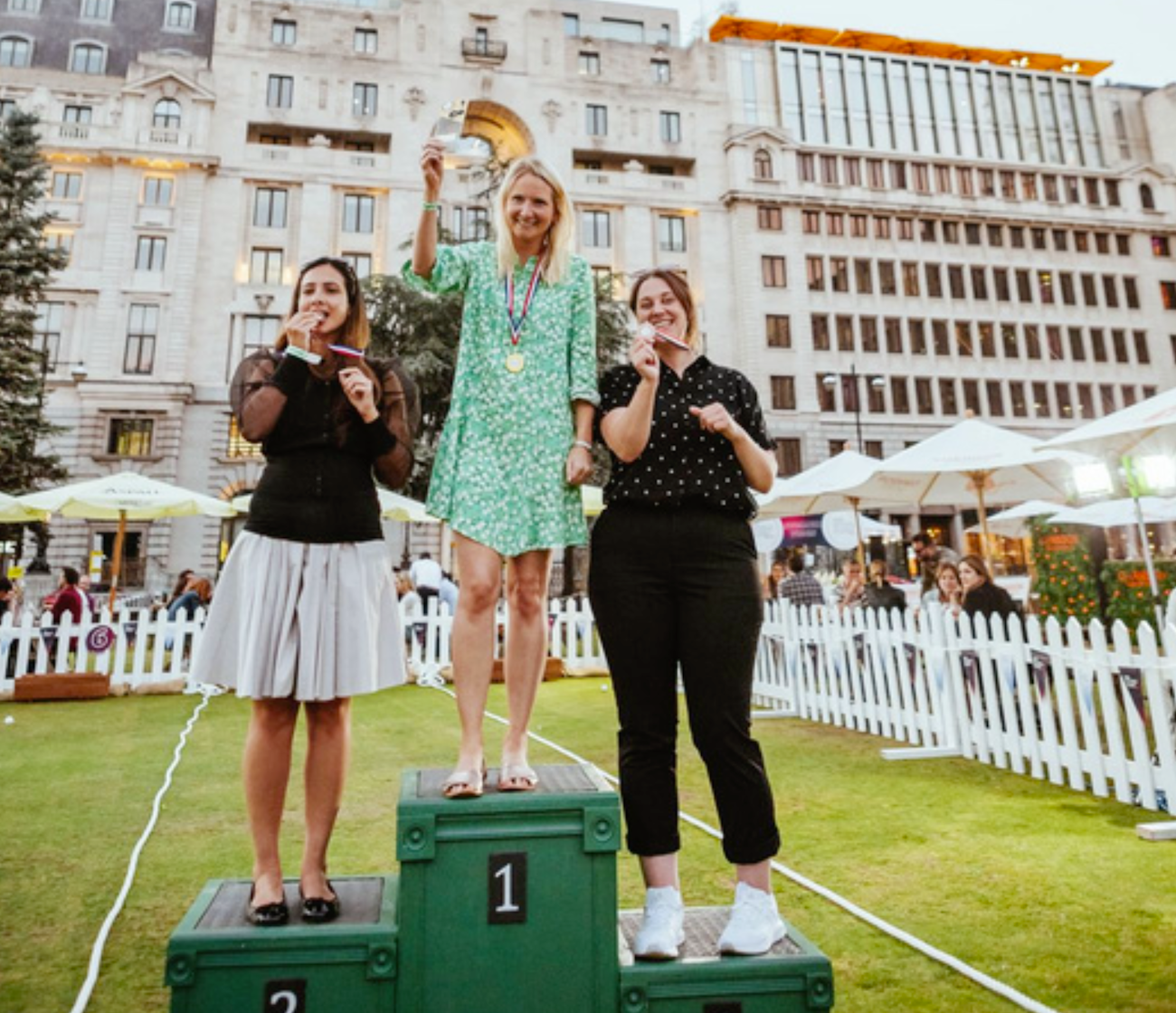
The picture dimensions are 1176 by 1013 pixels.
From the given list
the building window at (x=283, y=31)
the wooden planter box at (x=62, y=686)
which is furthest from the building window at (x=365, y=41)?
the wooden planter box at (x=62, y=686)

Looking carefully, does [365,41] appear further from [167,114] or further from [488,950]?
[488,950]

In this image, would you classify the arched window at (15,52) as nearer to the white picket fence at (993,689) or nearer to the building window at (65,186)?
the building window at (65,186)

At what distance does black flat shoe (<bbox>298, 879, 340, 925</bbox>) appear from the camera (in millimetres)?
2449

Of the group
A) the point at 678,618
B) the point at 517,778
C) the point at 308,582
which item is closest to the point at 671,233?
the point at 678,618

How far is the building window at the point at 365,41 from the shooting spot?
122 feet

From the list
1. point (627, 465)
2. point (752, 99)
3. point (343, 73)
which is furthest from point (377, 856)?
point (752, 99)

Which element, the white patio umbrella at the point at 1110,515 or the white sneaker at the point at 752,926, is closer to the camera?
the white sneaker at the point at 752,926

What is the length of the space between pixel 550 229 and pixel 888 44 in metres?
53.6

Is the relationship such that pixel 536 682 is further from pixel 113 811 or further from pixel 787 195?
pixel 787 195

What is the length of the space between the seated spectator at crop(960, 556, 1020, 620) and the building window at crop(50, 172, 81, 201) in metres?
38.1

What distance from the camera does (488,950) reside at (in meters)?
2.30

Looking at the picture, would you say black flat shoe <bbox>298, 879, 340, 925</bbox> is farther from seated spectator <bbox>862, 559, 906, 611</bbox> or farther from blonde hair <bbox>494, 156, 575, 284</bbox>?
seated spectator <bbox>862, 559, 906, 611</bbox>

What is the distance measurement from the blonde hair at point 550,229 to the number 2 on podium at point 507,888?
2.22m

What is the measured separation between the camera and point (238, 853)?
14.0ft
